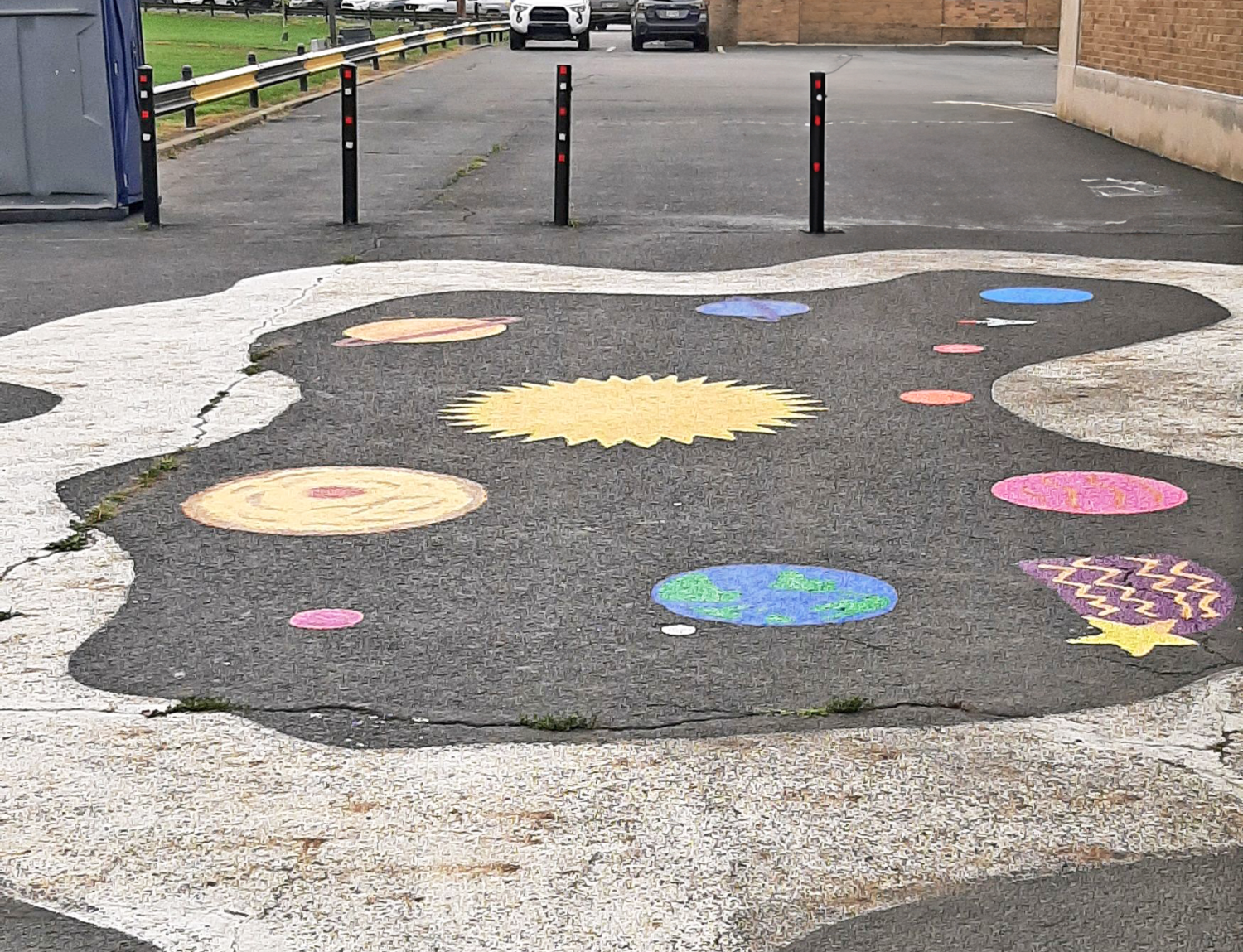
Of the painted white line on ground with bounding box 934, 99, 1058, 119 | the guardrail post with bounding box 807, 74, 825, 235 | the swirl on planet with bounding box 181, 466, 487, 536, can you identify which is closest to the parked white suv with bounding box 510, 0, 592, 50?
the painted white line on ground with bounding box 934, 99, 1058, 119

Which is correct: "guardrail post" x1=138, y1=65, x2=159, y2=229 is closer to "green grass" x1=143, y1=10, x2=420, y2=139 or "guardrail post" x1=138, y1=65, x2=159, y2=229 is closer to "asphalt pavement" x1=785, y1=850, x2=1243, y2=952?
"green grass" x1=143, y1=10, x2=420, y2=139

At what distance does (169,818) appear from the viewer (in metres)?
3.86

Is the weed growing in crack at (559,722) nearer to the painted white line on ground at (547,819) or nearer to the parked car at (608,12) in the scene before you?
the painted white line on ground at (547,819)

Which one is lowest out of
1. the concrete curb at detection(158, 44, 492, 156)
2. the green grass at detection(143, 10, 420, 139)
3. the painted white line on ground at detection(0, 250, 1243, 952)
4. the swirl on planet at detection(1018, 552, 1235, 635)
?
the painted white line on ground at detection(0, 250, 1243, 952)

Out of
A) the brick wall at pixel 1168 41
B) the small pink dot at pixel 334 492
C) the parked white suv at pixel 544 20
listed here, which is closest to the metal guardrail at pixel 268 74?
the parked white suv at pixel 544 20

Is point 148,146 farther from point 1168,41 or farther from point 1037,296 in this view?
point 1168,41

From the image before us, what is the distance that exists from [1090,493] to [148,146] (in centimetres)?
929

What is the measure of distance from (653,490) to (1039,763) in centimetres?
253

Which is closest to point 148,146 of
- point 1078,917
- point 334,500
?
point 334,500

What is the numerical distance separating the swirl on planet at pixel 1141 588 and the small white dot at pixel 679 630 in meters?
1.09

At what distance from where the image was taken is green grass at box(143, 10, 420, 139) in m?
26.1

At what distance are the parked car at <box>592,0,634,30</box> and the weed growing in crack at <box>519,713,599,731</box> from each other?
58.1 metres

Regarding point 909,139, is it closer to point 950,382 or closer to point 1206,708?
point 950,382

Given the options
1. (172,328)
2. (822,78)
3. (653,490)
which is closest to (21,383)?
(172,328)
